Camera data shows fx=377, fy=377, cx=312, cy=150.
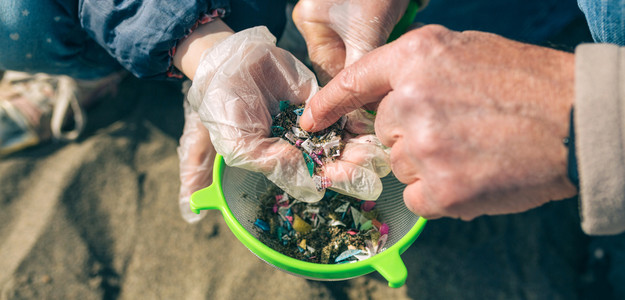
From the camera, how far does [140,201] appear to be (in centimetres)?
238

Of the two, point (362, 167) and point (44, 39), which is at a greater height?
point (44, 39)

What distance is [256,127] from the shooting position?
1592 millimetres

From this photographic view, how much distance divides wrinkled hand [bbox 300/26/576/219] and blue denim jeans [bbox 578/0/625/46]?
0.46m

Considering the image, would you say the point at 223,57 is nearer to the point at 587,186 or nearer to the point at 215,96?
the point at 215,96

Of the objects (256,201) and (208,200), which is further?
(256,201)

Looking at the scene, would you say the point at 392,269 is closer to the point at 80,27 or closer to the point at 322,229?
the point at 322,229

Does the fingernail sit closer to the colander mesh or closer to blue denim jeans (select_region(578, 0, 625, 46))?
the colander mesh

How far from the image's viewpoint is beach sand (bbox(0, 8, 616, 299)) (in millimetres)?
2137

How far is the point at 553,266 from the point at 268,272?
68.1 inches

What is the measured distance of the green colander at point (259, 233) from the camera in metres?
1.45

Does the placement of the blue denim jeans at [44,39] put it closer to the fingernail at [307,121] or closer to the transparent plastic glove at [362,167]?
the fingernail at [307,121]

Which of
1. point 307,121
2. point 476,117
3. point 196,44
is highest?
point 476,117

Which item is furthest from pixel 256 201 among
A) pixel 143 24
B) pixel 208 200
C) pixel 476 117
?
pixel 476 117

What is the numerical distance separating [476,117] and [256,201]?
1089 mm
